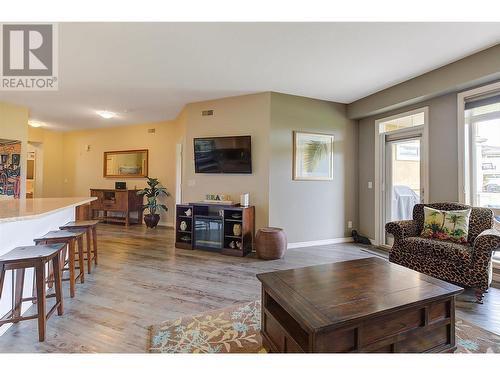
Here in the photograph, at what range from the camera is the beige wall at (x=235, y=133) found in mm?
4109

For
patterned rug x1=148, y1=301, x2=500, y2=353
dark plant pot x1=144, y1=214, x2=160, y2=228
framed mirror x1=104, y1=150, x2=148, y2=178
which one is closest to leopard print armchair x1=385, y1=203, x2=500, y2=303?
patterned rug x1=148, y1=301, x2=500, y2=353

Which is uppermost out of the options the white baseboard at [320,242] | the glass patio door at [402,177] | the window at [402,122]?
the window at [402,122]

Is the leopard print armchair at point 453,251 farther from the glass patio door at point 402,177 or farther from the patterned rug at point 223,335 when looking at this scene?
the glass patio door at point 402,177

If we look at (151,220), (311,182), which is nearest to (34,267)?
(311,182)

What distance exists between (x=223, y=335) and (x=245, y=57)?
111 inches

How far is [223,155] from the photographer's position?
4.27 metres

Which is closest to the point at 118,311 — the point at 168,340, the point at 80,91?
the point at 168,340

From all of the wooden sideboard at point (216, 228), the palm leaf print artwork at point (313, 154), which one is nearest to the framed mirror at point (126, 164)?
the wooden sideboard at point (216, 228)

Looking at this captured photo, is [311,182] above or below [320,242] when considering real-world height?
above

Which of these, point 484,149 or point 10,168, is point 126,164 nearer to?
point 10,168

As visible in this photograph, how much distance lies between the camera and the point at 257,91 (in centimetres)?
405

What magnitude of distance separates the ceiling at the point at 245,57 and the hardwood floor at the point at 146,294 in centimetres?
256

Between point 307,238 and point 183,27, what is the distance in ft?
11.6
